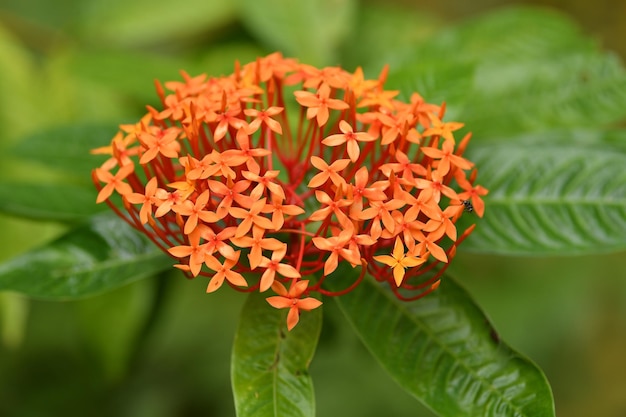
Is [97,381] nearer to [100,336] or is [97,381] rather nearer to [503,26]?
[100,336]

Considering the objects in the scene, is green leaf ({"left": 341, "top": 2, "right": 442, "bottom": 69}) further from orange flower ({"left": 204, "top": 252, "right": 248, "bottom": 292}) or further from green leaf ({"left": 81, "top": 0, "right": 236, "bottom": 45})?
orange flower ({"left": 204, "top": 252, "right": 248, "bottom": 292})

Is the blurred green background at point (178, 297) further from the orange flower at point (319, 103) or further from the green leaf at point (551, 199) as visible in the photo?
the orange flower at point (319, 103)

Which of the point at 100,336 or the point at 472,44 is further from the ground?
the point at 472,44

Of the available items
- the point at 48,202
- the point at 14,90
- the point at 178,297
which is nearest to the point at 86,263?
the point at 48,202

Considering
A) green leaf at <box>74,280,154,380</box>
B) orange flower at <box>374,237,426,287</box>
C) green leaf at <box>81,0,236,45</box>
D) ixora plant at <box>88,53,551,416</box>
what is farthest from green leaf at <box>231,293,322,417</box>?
green leaf at <box>81,0,236,45</box>

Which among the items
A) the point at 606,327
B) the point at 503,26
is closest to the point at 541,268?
the point at 606,327
